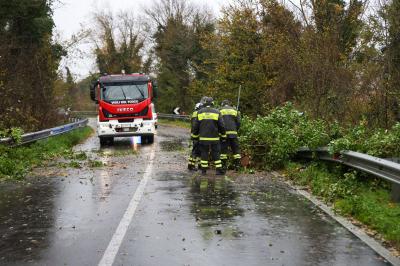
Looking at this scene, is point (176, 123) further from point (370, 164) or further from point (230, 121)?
point (370, 164)

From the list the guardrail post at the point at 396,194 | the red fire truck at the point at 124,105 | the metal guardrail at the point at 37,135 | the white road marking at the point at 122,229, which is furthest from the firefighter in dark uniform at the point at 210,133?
the red fire truck at the point at 124,105

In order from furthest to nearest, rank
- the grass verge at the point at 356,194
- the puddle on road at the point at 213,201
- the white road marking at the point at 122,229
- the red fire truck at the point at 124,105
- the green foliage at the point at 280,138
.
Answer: the red fire truck at the point at 124,105 < the green foliage at the point at 280,138 < the puddle on road at the point at 213,201 < the grass verge at the point at 356,194 < the white road marking at the point at 122,229

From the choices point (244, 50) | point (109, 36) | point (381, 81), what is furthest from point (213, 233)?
point (109, 36)

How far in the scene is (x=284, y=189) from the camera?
11.6 metres

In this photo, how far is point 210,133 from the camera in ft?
44.6

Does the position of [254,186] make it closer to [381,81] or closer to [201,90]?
[381,81]

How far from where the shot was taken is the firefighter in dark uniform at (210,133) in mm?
13594

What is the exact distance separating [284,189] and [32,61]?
16.5 metres

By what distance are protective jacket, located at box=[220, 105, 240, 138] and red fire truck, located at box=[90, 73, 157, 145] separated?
1033 centimetres

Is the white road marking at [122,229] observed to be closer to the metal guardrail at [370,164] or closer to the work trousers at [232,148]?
the work trousers at [232,148]

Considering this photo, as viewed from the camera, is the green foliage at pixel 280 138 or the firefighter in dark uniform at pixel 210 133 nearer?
the firefighter in dark uniform at pixel 210 133

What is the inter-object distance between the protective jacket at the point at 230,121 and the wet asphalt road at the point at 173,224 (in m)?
1.35

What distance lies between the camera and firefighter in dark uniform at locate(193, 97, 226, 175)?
1359 centimetres

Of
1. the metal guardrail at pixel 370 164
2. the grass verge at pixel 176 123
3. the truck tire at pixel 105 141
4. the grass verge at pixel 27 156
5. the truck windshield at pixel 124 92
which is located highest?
the truck windshield at pixel 124 92
